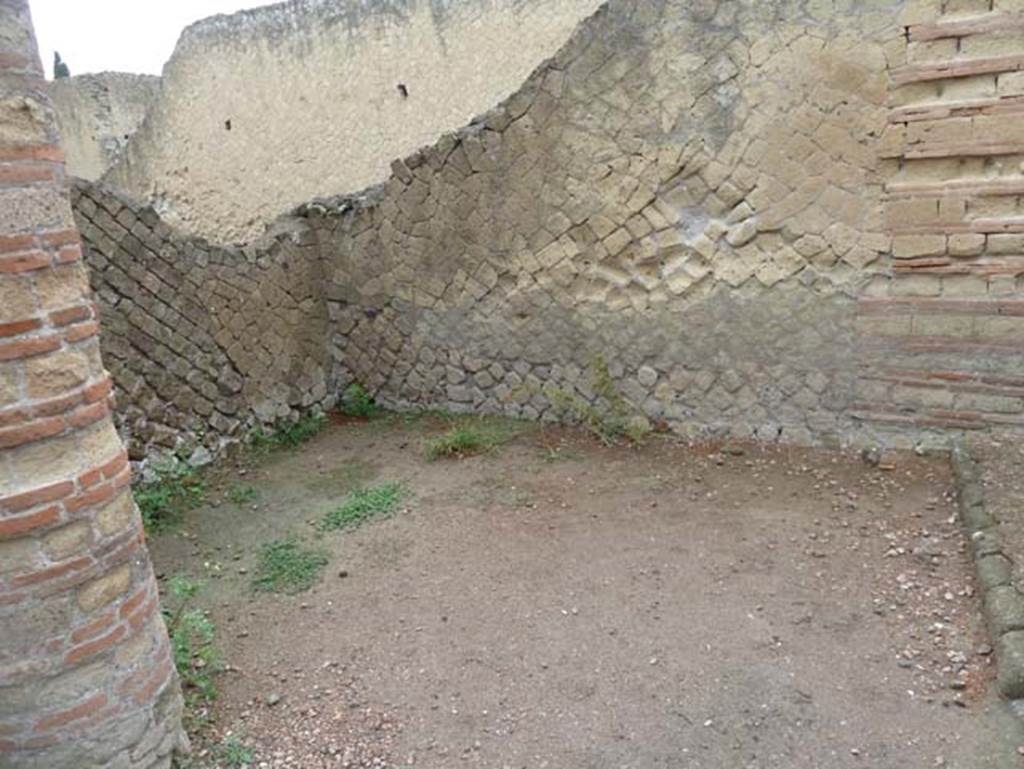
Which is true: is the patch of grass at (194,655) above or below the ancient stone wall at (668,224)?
below

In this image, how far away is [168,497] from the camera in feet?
16.5

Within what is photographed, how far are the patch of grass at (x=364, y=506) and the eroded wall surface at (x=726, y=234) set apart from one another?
1313mm

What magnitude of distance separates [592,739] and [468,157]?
4.09m

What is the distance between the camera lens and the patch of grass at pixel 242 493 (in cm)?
507

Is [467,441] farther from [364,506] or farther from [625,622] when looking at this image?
[625,622]

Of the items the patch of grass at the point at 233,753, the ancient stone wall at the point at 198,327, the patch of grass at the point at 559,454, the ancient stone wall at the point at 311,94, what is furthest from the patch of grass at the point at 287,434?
the ancient stone wall at the point at 311,94

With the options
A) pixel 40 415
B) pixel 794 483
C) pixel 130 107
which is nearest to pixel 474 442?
pixel 794 483

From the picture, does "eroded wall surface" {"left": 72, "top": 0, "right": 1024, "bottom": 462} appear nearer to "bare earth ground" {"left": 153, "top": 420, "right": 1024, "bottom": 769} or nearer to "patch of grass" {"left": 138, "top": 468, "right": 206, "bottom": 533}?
"patch of grass" {"left": 138, "top": 468, "right": 206, "bottom": 533}

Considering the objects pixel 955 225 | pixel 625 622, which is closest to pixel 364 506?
pixel 625 622

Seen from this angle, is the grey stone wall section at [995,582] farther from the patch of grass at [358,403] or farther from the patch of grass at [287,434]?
the patch of grass at [287,434]

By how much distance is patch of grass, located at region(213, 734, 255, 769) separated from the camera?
2.68 m

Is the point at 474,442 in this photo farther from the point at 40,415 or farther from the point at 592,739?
the point at 40,415

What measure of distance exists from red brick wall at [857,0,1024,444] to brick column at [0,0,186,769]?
3.85 meters

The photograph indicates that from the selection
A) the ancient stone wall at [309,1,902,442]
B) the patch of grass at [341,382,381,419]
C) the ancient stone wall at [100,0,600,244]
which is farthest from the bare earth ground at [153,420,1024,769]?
the ancient stone wall at [100,0,600,244]
